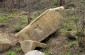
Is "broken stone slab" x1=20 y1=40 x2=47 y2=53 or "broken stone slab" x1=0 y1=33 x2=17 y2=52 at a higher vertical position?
"broken stone slab" x1=20 y1=40 x2=47 y2=53

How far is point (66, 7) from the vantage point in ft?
37.1

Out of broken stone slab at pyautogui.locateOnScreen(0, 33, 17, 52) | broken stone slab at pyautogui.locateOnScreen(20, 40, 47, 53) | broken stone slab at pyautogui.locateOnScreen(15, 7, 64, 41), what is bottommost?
broken stone slab at pyautogui.locateOnScreen(0, 33, 17, 52)

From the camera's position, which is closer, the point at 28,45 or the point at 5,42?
the point at 28,45

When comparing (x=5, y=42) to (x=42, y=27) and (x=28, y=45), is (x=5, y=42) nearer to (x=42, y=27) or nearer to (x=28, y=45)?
(x=28, y=45)

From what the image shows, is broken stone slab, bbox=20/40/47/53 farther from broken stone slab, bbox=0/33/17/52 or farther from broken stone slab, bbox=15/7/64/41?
broken stone slab, bbox=0/33/17/52

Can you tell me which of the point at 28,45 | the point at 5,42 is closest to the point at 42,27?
the point at 28,45

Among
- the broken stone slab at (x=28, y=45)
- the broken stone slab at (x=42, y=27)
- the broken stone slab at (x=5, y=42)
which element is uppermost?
the broken stone slab at (x=42, y=27)

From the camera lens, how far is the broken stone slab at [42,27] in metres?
8.16

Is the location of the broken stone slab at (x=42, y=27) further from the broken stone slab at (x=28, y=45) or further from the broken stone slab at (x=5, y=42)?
the broken stone slab at (x=28, y=45)

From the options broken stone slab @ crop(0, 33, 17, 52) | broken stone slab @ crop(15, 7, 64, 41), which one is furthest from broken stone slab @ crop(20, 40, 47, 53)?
broken stone slab @ crop(0, 33, 17, 52)

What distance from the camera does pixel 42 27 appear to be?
830cm

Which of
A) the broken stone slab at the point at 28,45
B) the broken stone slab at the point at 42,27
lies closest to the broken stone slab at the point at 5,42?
the broken stone slab at the point at 42,27

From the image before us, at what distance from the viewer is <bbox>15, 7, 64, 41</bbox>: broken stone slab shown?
8.16m

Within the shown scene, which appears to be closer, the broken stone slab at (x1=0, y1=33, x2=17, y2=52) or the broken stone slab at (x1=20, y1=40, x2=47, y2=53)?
the broken stone slab at (x1=20, y1=40, x2=47, y2=53)
